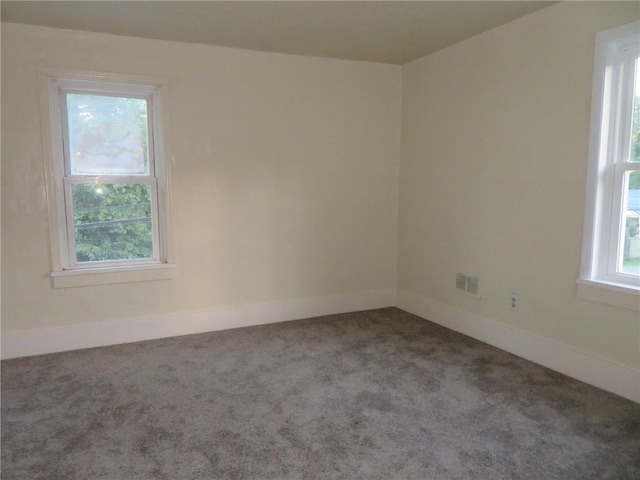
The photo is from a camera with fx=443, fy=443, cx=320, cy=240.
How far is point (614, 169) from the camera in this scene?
8.71 feet

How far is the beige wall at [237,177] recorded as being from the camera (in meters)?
3.21

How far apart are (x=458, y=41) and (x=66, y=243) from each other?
346cm

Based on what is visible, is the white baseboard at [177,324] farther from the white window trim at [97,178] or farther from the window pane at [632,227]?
the window pane at [632,227]

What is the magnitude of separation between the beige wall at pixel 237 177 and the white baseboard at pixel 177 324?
0.21 feet

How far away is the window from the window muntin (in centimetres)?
306

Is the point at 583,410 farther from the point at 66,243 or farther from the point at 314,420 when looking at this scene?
the point at 66,243

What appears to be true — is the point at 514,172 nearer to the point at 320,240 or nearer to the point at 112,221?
the point at 320,240

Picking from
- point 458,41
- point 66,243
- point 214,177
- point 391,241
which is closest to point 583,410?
point 391,241

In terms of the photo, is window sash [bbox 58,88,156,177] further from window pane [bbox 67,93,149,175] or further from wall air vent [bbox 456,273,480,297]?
wall air vent [bbox 456,273,480,297]

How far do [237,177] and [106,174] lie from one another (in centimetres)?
102

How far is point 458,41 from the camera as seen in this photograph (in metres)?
3.58

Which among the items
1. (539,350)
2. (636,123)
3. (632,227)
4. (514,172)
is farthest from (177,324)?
(636,123)

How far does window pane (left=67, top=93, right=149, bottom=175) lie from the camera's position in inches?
133

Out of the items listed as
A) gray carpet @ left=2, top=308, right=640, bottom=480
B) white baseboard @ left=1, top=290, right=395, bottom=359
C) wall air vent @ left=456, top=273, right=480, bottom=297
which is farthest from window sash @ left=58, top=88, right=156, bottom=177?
wall air vent @ left=456, top=273, right=480, bottom=297
